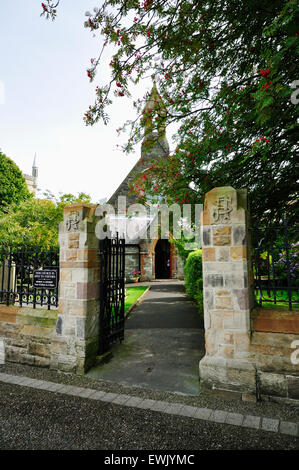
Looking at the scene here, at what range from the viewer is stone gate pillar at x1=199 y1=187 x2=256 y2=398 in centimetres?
356

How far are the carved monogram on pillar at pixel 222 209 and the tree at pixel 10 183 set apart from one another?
2585 centimetres

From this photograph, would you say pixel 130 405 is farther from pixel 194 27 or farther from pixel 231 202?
pixel 194 27

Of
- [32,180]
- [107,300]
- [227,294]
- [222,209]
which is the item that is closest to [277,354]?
[227,294]

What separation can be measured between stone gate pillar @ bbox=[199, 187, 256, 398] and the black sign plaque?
282 cm

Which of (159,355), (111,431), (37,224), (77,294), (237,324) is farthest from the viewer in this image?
(37,224)

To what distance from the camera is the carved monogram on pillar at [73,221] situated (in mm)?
4688

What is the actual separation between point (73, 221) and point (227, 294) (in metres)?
2.89

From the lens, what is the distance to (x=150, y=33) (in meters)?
4.31

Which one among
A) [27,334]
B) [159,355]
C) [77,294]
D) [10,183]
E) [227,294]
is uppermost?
[10,183]

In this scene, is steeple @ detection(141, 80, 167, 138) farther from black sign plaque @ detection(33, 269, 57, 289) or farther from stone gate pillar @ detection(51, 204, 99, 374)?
black sign plaque @ detection(33, 269, 57, 289)

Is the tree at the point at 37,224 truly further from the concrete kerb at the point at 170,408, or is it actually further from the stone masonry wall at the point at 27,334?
the concrete kerb at the point at 170,408

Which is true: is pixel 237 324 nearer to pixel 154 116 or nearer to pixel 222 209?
pixel 222 209

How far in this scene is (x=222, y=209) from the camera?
12.7 feet

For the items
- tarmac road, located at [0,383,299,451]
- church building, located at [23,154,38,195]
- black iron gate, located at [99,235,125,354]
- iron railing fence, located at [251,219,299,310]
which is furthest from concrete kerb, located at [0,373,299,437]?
church building, located at [23,154,38,195]
